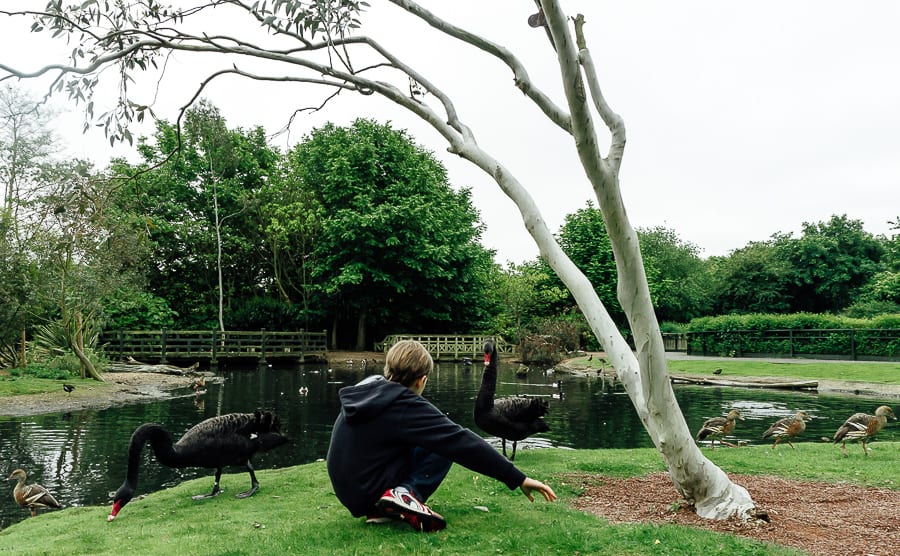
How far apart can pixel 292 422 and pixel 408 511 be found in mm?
12364

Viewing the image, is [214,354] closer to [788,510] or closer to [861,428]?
[861,428]

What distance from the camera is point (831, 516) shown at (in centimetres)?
639

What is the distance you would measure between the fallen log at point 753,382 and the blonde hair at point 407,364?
79.8 feet

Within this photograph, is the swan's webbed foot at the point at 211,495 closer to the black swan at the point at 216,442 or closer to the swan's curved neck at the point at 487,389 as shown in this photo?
the black swan at the point at 216,442

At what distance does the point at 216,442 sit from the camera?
797cm

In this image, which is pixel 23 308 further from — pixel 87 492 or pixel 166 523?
pixel 166 523

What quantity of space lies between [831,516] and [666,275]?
237 ft

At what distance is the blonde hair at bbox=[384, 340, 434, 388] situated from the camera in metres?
5.00

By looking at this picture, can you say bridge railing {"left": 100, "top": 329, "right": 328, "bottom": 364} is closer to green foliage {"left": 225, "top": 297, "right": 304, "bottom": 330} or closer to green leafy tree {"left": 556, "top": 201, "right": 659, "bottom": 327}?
green foliage {"left": 225, "top": 297, "right": 304, "bottom": 330}

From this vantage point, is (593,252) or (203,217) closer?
(203,217)

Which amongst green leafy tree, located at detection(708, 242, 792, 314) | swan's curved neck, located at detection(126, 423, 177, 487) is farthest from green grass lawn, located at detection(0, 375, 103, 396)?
green leafy tree, located at detection(708, 242, 792, 314)

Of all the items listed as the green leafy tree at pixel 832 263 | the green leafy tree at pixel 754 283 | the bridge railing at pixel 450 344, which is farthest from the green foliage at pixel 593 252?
the green leafy tree at pixel 832 263

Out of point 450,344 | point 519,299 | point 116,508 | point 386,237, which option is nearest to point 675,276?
point 519,299

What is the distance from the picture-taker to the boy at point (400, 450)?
15.6 feet
